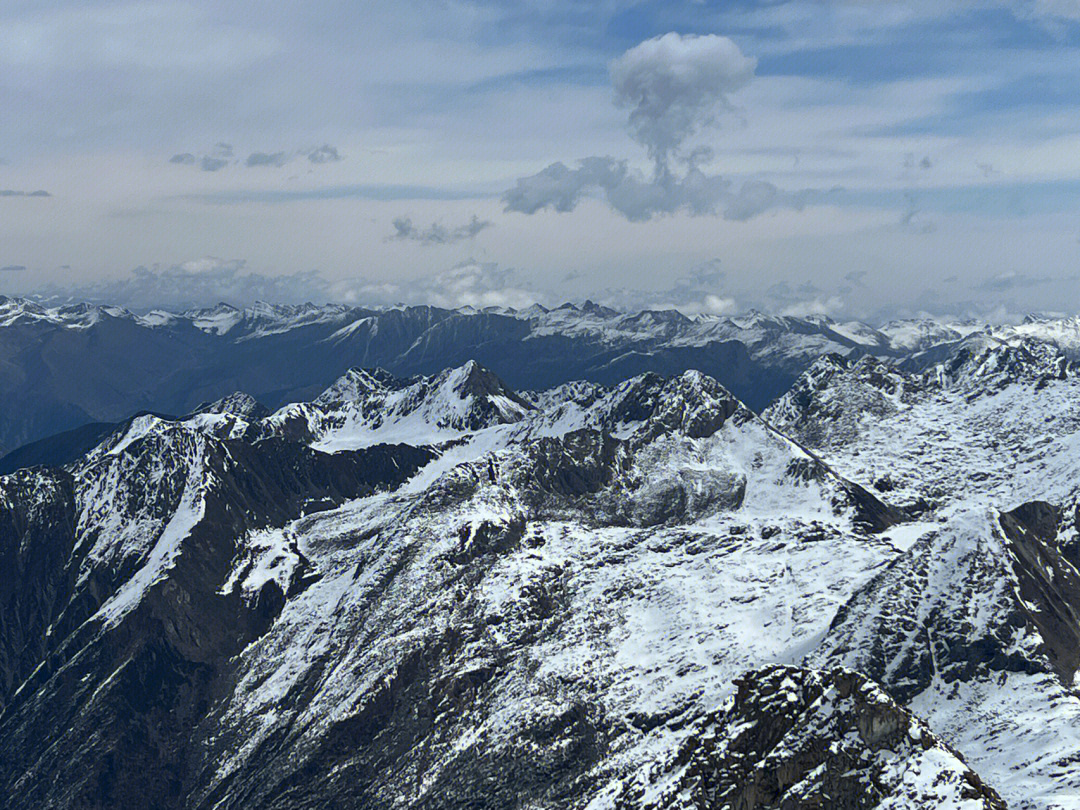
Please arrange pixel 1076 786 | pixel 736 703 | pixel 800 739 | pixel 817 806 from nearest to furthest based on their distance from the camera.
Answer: pixel 817 806
pixel 800 739
pixel 736 703
pixel 1076 786

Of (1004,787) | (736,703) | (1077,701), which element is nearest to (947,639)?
(1077,701)

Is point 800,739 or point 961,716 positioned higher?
point 800,739

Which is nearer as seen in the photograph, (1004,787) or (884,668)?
(1004,787)

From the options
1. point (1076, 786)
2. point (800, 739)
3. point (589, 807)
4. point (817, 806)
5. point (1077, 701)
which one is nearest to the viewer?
point (817, 806)

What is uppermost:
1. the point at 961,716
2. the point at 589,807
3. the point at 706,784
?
the point at 706,784

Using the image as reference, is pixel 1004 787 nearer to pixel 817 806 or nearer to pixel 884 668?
pixel 884 668

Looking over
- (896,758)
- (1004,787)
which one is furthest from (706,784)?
(1004,787)
